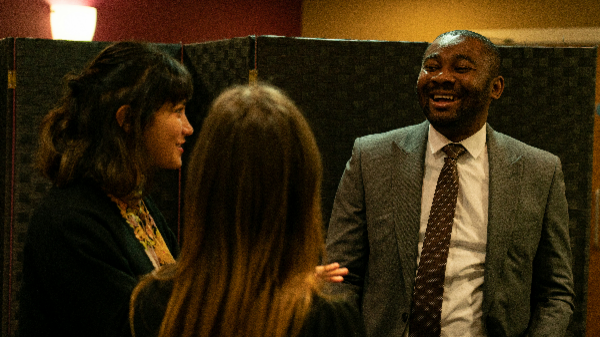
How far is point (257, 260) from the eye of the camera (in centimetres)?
84

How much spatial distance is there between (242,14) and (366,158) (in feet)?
12.1

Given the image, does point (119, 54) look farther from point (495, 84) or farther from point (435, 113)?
point (495, 84)

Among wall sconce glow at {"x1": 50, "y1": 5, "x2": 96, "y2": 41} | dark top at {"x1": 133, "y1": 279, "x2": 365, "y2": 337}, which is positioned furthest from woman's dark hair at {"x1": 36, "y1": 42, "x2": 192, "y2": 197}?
wall sconce glow at {"x1": 50, "y1": 5, "x2": 96, "y2": 41}

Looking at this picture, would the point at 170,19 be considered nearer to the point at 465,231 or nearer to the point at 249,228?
the point at 465,231

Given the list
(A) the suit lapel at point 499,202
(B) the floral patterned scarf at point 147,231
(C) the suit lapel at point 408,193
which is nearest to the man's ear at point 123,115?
(B) the floral patterned scarf at point 147,231

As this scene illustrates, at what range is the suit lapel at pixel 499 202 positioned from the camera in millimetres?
1610

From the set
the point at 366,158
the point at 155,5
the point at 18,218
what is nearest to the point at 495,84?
the point at 366,158

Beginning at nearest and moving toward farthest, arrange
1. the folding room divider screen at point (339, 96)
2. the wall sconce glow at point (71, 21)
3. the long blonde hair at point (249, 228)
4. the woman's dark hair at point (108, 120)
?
the long blonde hair at point (249, 228), the woman's dark hair at point (108, 120), the folding room divider screen at point (339, 96), the wall sconce glow at point (71, 21)

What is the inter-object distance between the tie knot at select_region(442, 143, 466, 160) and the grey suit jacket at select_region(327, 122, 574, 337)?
0.23ft

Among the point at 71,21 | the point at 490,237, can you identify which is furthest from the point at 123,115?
the point at 71,21

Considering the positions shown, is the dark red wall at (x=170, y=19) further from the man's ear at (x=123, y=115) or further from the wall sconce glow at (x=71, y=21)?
the man's ear at (x=123, y=115)

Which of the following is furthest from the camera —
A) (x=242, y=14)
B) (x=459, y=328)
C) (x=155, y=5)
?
(x=242, y=14)

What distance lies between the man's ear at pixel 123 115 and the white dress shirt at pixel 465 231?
84cm

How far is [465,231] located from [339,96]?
0.62 m
